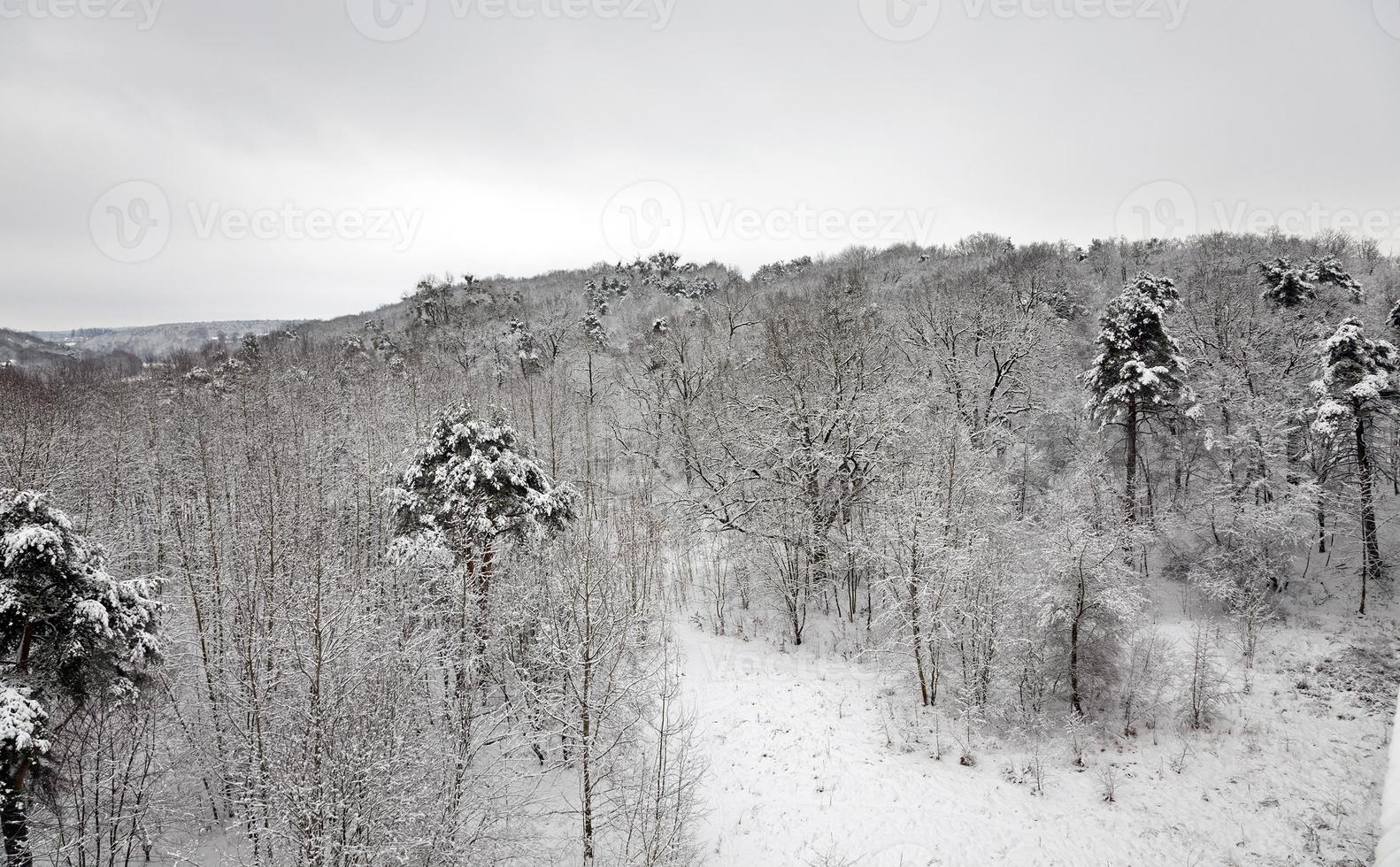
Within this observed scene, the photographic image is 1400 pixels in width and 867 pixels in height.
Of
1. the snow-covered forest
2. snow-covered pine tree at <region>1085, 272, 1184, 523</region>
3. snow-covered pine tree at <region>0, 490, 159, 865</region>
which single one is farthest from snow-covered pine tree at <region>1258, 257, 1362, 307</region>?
snow-covered pine tree at <region>0, 490, 159, 865</region>

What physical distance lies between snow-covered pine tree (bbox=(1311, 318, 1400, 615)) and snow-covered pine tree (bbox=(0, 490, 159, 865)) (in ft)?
110

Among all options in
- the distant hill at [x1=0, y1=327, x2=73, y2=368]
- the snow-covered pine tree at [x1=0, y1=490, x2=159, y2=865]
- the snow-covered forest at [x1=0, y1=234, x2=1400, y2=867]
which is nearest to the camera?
the snow-covered pine tree at [x1=0, y1=490, x2=159, y2=865]

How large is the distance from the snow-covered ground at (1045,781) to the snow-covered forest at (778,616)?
9 cm

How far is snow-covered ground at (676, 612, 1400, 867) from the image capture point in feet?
39.4

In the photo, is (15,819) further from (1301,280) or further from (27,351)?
(27,351)

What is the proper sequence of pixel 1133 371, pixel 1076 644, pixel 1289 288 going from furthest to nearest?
pixel 1289 288, pixel 1133 371, pixel 1076 644

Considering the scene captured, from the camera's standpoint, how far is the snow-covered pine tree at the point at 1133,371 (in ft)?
76.9

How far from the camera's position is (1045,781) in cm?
1382

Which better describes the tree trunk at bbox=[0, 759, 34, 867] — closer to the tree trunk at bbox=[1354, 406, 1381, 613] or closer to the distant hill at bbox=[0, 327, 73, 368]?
the tree trunk at bbox=[1354, 406, 1381, 613]

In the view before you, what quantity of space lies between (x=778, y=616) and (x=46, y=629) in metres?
19.2

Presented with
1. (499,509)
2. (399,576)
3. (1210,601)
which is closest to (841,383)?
(499,509)

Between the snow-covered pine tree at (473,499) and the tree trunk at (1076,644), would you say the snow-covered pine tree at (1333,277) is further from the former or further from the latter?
the snow-covered pine tree at (473,499)

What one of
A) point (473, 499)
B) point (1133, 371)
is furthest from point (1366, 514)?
point (473, 499)

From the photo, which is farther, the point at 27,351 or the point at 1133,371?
the point at 27,351
